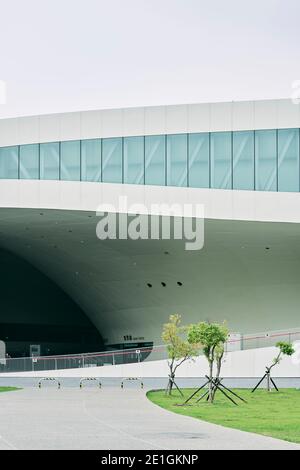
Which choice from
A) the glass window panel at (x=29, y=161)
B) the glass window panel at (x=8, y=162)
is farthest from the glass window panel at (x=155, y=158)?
the glass window panel at (x=8, y=162)

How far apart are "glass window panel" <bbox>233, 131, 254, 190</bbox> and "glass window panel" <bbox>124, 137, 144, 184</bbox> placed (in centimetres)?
434

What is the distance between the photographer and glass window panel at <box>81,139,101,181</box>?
159 ft

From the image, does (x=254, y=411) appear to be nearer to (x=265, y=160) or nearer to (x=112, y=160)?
(x=265, y=160)

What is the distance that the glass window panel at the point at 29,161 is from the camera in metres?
49.2

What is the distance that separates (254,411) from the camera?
26844 millimetres

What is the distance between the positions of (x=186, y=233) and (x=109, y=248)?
5.81 m

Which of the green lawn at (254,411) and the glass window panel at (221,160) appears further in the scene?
the glass window panel at (221,160)

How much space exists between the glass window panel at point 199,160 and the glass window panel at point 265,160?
2255 millimetres

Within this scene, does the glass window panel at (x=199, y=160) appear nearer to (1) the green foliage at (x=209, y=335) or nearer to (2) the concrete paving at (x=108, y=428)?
(1) the green foliage at (x=209, y=335)

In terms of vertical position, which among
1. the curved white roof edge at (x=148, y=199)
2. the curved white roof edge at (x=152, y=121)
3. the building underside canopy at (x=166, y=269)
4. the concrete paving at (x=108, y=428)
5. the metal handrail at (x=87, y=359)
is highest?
the curved white roof edge at (x=152, y=121)

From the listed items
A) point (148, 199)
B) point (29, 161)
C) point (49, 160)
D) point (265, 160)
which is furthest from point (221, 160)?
point (29, 161)

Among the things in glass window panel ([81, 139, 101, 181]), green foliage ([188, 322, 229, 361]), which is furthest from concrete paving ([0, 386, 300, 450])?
glass window panel ([81, 139, 101, 181])
